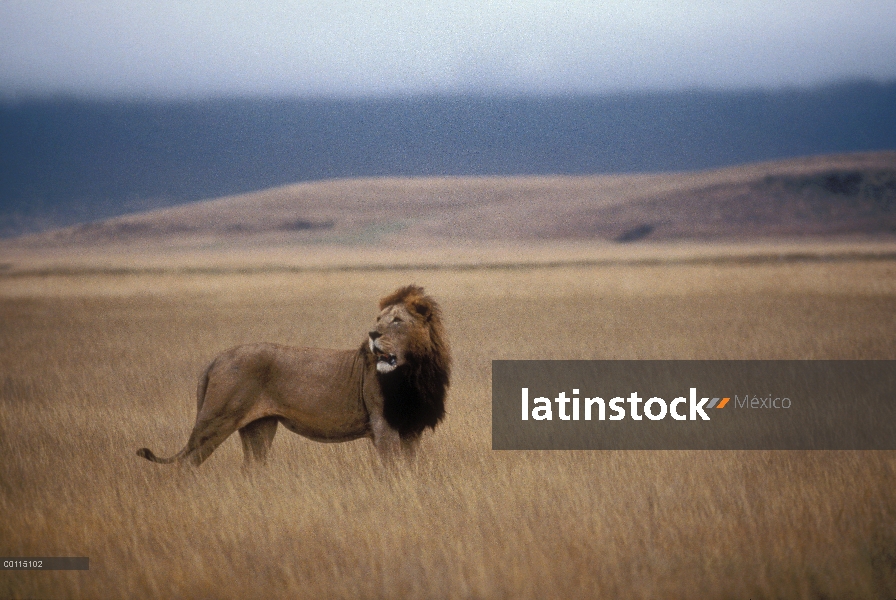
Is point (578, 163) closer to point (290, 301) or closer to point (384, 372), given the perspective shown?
point (290, 301)

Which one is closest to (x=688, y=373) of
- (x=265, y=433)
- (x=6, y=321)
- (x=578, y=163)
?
(x=265, y=433)

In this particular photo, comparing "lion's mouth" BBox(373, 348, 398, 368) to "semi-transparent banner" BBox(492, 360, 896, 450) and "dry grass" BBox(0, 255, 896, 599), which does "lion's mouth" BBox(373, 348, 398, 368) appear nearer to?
"dry grass" BBox(0, 255, 896, 599)

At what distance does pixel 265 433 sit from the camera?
7.64 metres

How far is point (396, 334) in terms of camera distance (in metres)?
6.92

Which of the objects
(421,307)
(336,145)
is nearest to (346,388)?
(421,307)

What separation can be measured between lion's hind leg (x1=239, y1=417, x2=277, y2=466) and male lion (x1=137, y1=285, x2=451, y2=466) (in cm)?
29

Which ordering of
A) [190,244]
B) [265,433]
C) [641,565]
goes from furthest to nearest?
[190,244]
[265,433]
[641,565]

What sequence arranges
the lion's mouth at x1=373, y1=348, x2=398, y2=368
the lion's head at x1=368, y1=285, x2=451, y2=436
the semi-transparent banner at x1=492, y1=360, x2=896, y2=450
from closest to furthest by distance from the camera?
the lion's mouth at x1=373, y1=348, x2=398, y2=368 → the lion's head at x1=368, y1=285, x2=451, y2=436 → the semi-transparent banner at x1=492, y1=360, x2=896, y2=450

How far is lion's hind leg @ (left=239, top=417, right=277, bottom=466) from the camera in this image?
24.7 ft

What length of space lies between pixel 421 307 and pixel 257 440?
1.74m

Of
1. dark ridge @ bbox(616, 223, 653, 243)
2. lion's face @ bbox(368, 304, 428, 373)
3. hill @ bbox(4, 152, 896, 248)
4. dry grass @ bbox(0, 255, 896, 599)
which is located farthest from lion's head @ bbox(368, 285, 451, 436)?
dark ridge @ bbox(616, 223, 653, 243)

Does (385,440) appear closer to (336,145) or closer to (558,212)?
(558,212)

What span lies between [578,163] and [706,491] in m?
173

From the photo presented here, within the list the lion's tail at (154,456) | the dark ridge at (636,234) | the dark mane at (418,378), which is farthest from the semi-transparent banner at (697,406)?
the dark ridge at (636,234)
